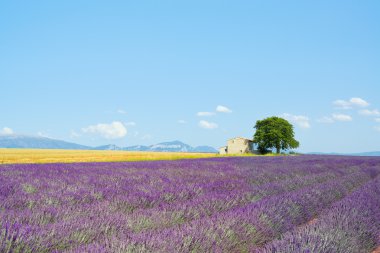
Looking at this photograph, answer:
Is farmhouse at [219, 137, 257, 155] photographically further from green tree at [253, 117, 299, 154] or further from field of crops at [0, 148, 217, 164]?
field of crops at [0, 148, 217, 164]

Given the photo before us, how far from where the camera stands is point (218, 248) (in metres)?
2.70

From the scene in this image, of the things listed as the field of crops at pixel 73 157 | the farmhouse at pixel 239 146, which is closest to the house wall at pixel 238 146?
the farmhouse at pixel 239 146

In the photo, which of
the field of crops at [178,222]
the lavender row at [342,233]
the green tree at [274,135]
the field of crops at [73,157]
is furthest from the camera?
the green tree at [274,135]

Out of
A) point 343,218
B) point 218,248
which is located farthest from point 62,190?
point 343,218

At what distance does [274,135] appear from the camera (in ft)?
165

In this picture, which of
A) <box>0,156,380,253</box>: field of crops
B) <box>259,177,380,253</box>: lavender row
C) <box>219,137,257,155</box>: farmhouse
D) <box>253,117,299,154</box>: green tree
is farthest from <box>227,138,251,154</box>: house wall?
<box>259,177,380,253</box>: lavender row

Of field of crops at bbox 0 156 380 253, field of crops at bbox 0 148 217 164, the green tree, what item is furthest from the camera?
the green tree

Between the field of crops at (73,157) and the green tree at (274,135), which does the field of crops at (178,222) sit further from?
the green tree at (274,135)

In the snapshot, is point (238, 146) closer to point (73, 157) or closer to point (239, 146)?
point (239, 146)

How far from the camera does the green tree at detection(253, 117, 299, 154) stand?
50688 millimetres

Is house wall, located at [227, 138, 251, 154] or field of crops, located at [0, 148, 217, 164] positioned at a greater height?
house wall, located at [227, 138, 251, 154]

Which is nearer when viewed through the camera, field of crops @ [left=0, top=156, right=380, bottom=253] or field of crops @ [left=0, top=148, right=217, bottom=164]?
field of crops @ [left=0, top=156, right=380, bottom=253]

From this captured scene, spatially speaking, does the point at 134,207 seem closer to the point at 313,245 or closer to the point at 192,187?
the point at 192,187

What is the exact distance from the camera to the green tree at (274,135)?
166 feet
